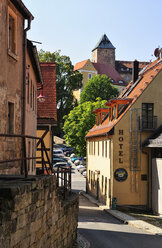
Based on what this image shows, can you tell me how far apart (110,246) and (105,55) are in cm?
12164

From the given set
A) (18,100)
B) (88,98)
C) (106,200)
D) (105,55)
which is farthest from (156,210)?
(105,55)

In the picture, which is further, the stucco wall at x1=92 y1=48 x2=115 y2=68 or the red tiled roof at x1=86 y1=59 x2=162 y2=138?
the stucco wall at x1=92 y1=48 x2=115 y2=68

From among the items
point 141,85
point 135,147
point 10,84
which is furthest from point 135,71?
point 10,84

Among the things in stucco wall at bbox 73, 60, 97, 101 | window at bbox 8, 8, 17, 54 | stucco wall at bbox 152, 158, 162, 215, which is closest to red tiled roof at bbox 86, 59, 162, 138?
stucco wall at bbox 152, 158, 162, 215

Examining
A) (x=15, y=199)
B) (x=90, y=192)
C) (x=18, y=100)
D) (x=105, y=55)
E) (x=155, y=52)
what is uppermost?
(x=105, y=55)

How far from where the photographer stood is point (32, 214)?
28.8 ft

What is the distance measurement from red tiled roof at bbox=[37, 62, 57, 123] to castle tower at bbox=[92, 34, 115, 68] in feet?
359

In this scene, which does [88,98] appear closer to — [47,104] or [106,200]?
[106,200]

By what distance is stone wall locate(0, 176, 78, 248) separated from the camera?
722 cm

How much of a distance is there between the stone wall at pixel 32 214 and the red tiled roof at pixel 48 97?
12795 millimetres

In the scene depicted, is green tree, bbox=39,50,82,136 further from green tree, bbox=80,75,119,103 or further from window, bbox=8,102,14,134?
window, bbox=8,102,14,134

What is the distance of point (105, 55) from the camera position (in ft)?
452

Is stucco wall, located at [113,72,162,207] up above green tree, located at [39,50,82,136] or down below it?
below

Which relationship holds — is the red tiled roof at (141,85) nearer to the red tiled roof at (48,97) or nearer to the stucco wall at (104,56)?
the red tiled roof at (48,97)
